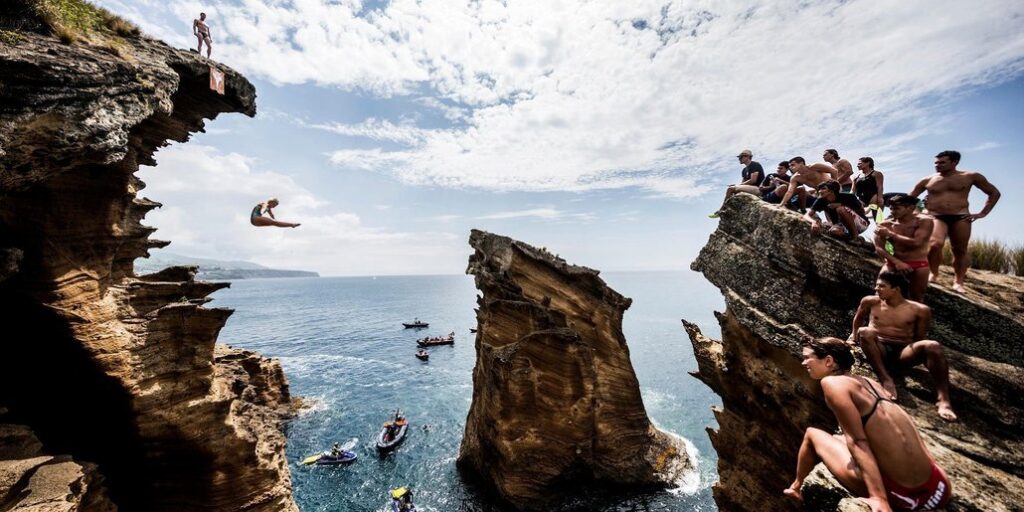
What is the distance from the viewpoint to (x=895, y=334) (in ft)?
21.0

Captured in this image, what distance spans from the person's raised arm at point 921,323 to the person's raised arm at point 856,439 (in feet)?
10.4

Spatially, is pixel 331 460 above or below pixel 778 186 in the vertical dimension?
below

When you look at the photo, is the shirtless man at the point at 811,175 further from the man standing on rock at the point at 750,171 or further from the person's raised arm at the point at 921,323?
the person's raised arm at the point at 921,323

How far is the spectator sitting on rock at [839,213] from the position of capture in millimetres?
8305

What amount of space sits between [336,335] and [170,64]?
243ft

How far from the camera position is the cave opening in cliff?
9445 millimetres

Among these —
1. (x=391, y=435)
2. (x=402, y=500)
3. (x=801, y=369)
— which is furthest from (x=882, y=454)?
(x=391, y=435)

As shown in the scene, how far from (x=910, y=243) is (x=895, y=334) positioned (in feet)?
6.58

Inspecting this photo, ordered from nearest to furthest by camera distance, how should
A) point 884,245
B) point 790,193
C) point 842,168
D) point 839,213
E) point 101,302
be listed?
point 884,245 < point 839,213 < point 790,193 < point 101,302 < point 842,168

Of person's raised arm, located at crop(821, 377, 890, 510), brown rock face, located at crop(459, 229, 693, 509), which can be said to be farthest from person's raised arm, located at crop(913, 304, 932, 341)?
brown rock face, located at crop(459, 229, 693, 509)

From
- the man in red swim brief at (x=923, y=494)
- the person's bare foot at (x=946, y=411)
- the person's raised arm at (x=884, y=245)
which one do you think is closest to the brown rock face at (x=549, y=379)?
the person's raised arm at (x=884, y=245)

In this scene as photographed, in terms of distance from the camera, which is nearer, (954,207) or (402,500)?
(954,207)

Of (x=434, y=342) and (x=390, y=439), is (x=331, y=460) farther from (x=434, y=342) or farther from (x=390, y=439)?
(x=434, y=342)

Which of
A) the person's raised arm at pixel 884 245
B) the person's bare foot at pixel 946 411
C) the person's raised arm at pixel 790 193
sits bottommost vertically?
the person's bare foot at pixel 946 411
